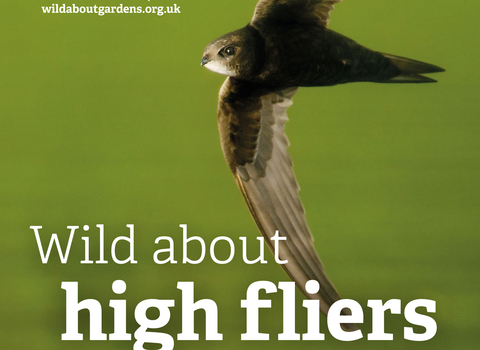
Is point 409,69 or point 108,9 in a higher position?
point 108,9

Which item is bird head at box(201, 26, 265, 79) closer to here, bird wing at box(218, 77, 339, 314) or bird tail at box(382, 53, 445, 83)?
bird wing at box(218, 77, 339, 314)

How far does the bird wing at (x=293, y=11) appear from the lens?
1.13 meters

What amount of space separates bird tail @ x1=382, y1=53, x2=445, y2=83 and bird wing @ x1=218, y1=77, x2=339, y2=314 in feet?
0.70

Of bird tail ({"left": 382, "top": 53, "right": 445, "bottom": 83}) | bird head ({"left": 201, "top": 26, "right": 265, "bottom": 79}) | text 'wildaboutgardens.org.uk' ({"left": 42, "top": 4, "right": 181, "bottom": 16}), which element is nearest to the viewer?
bird head ({"left": 201, "top": 26, "right": 265, "bottom": 79})

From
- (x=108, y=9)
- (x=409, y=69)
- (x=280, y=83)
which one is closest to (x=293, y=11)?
(x=280, y=83)

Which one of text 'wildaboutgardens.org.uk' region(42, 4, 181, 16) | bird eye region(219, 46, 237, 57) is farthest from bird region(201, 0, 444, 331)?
text 'wildaboutgardens.org.uk' region(42, 4, 181, 16)

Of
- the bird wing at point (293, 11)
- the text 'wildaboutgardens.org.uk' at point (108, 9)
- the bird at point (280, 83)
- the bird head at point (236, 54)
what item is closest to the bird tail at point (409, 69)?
the bird at point (280, 83)

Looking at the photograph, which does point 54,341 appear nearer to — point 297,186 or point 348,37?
point 297,186

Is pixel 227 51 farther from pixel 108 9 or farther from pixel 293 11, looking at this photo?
pixel 108 9

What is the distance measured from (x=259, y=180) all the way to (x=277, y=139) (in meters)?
→ 0.10

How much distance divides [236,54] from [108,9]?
419 mm

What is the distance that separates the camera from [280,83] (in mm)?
1197

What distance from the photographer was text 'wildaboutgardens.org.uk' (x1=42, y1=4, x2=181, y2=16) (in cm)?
134

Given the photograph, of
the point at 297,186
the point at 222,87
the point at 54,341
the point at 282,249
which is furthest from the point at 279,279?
the point at 54,341
